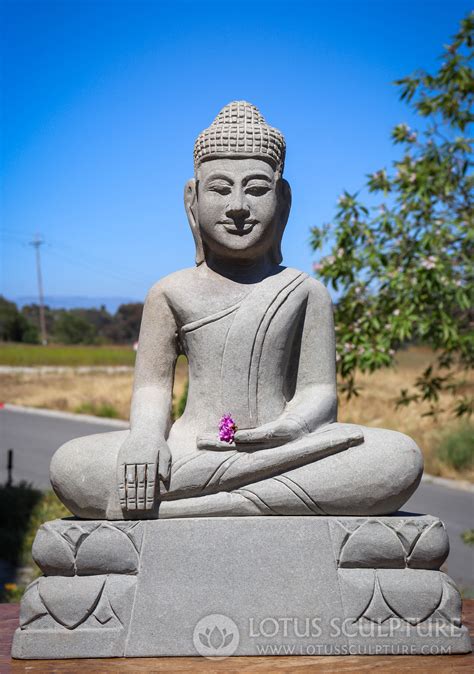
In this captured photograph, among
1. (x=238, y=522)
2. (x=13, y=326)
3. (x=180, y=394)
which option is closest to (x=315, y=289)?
(x=238, y=522)

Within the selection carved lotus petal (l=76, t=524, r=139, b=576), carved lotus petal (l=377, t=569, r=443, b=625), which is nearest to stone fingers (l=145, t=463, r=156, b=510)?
carved lotus petal (l=76, t=524, r=139, b=576)

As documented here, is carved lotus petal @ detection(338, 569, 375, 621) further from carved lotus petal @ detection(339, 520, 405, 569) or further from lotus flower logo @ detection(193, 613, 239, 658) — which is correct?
lotus flower logo @ detection(193, 613, 239, 658)

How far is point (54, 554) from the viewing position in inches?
147

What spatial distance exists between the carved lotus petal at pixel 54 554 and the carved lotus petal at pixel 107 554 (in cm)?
4

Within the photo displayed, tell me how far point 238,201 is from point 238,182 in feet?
0.34

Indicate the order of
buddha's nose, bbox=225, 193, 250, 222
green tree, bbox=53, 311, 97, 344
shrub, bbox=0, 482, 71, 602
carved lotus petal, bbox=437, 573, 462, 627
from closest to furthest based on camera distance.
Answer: carved lotus petal, bbox=437, 573, 462, 627 < buddha's nose, bbox=225, 193, 250, 222 < shrub, bbox=0, 482, 71, 602 < green tree, bbox=53, 311, 97, 344

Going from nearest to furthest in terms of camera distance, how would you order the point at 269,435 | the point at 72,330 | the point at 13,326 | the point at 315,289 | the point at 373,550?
the point at 373,550, the point at 269,435, the point at 315,289, the point at 13,326, the point at 72,330

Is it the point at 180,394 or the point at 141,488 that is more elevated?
the point at 141,488

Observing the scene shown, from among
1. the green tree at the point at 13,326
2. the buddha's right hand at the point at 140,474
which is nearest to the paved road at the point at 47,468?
the buddha's right hand at the point at 140,474

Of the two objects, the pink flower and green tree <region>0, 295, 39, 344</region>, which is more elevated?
the pink flower

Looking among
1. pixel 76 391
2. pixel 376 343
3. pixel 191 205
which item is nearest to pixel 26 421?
pixel 76 391

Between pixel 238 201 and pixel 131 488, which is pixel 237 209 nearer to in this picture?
pixel 238 201

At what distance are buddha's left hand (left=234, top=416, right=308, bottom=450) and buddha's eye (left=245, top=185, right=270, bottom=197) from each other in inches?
45.2

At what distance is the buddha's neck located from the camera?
14.1ft
